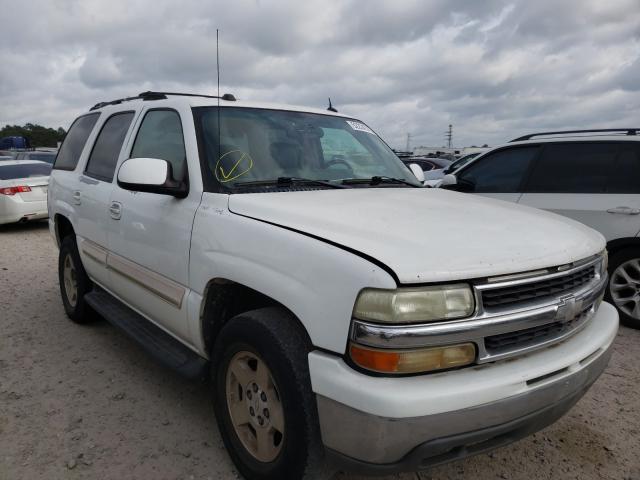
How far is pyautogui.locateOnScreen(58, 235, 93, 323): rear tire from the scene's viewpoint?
426cm

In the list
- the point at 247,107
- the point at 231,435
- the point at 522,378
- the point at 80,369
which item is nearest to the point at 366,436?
the point at 522,378

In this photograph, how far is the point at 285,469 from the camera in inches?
79.4

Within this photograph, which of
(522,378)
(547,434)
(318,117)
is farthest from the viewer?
(318,117)

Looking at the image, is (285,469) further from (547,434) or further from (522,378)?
(547,434)

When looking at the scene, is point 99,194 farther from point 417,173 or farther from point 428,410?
point 428,410

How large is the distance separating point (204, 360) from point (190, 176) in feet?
3.26

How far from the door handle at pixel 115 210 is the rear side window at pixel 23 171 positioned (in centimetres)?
787

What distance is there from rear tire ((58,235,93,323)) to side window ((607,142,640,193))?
483 centimetres

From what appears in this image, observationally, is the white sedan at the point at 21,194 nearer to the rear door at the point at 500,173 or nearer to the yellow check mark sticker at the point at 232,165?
the rear door at the point at 500,173

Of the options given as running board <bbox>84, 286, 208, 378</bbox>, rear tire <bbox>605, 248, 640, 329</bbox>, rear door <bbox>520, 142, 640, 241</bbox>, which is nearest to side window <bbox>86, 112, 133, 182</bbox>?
running board <bbox>84, 286, 208, 378</bbox>

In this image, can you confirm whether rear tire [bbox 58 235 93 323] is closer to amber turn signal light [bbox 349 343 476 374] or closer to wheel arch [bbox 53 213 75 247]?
wheel arch [bbox 53 213 75 247]

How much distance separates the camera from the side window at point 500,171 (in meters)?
5.23

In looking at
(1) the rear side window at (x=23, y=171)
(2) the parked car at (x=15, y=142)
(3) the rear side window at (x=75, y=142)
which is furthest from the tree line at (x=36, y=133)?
(3) the rear side window at (x=75, y=142)

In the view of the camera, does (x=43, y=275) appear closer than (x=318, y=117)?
No
